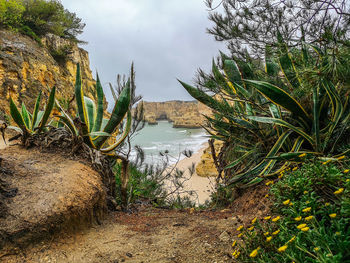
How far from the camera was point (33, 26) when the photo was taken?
39.0 feet

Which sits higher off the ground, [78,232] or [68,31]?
[68,31]

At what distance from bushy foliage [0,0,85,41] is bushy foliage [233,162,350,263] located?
12046 millimetres

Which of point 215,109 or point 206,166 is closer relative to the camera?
point 215,109

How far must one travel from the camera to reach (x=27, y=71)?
8977 mm

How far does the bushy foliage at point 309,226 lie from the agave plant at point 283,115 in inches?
18.9

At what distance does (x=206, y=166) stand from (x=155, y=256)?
922cm

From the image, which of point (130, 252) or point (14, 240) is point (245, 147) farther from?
point (14, 240)

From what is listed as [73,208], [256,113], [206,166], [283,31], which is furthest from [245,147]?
[206,166]

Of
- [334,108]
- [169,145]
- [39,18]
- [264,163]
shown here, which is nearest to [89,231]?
[264,163]

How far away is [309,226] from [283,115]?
5.76 ft

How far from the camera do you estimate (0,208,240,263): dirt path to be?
1419 mm

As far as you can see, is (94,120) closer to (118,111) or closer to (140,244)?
(118,111)

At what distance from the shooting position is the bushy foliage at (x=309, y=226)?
89 centimetres

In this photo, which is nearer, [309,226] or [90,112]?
[309,226]
